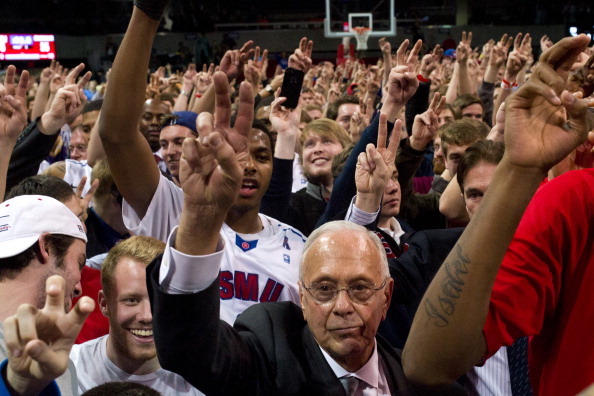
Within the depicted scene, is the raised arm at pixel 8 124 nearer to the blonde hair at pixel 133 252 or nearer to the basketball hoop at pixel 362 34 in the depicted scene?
the blonde hair at pixel 133 252

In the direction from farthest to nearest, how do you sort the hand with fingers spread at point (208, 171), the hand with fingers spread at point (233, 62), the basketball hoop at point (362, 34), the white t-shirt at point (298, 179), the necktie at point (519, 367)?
the basketball hoop at point (362, 34) < the white t-shirt at point (298, 179) < the hand with fingers spread at point (233, 62) < the necktie at point (519, 367) < the hand with fingers spread at point (208, 171)

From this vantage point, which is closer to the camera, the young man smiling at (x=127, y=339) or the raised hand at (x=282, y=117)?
the young man smiling at (x=127, y=339)

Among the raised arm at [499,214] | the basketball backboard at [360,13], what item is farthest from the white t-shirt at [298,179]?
the basketball backboard at [360,13]

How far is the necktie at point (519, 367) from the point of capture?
8.04 feet

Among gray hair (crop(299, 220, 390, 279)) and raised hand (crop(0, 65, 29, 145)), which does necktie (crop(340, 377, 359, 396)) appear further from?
raised hand (crop(0, 65, 29, 145))

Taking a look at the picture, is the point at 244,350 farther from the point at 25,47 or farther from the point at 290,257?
the point at 25,47

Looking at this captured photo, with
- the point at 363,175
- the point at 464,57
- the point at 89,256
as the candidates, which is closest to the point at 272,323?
the point at 363,175

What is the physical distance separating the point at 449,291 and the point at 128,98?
1.39 meters

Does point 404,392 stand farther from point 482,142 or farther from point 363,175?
point 482,142

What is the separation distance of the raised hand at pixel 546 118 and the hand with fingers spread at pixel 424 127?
7.12ft

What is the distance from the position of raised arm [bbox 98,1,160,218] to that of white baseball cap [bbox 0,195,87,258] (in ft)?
0.82

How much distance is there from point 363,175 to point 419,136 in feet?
2.59

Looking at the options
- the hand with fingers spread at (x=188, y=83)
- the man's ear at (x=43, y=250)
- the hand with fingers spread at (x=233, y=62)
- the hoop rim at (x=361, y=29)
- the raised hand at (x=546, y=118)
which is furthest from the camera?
the hoop rim at (x=361, y=29)

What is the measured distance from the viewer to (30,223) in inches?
87.7
